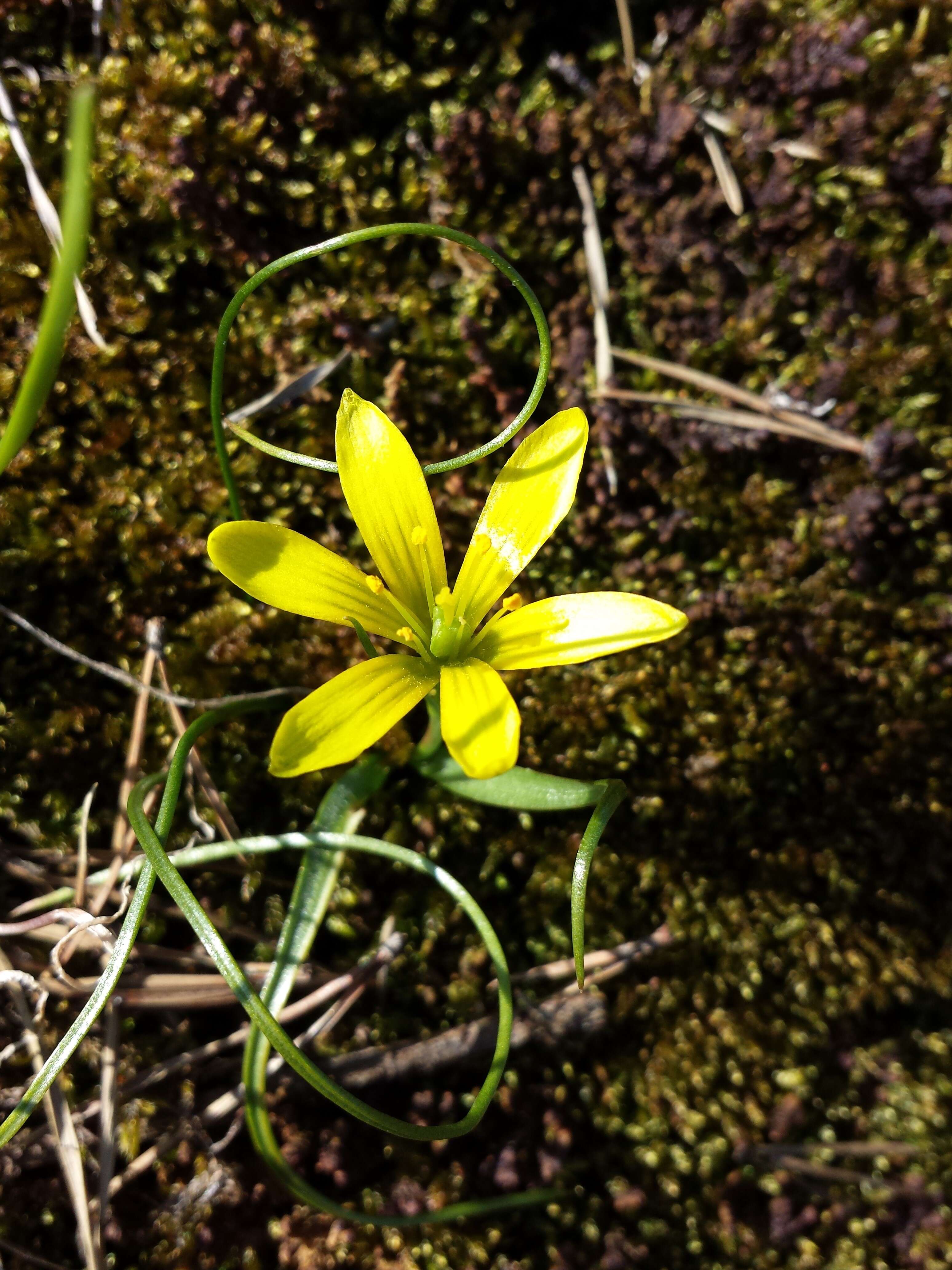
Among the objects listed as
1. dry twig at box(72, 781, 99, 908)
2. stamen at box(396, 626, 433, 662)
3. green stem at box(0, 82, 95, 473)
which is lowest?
dry twig at box(72, 781, 99, 908)

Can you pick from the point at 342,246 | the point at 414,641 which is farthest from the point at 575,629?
the point at 342,246

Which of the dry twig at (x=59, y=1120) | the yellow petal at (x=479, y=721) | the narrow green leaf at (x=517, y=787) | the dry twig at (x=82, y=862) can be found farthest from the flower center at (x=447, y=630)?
the dry twig at (x=59, y=1120)

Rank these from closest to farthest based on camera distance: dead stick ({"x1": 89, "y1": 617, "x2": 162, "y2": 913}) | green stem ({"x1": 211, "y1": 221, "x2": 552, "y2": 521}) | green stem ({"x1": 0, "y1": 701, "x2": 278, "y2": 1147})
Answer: green stem ({"x1": 0, "y1": 701, "x2": 278, "y2": 1147}), green stem ({"x1": 211, "y1": 221, "x2": 552, "y2": 521}), dead stick ({"x1": 89, "y1": 617, "x2": 162, "y2": 913})

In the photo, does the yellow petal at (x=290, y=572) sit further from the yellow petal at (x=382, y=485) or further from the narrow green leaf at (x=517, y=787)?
the narrow green leaf at (x=517, y=787)

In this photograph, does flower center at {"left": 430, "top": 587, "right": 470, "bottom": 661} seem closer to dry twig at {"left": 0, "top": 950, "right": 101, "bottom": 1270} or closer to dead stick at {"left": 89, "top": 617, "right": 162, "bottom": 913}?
dead stick at {"left": 89, "top": 617, "right": 162, "bottom": 913}

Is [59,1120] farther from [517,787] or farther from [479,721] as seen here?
[479,721]

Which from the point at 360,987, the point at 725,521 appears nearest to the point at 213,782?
the point at 360,987

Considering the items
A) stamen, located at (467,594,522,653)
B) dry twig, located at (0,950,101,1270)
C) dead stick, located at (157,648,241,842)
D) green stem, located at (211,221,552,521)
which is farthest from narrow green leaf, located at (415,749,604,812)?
dry twig, located at (0,950,101,1270)
